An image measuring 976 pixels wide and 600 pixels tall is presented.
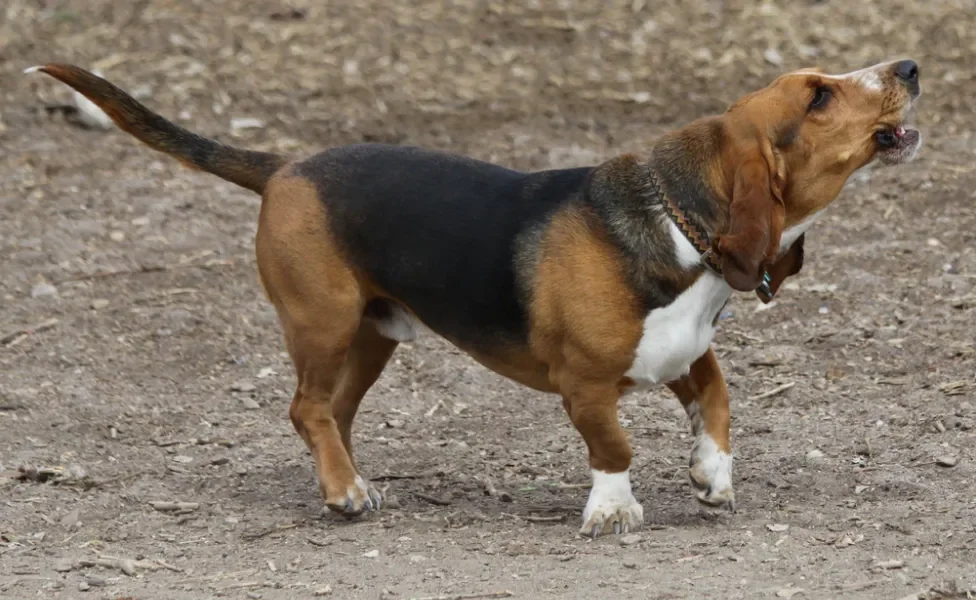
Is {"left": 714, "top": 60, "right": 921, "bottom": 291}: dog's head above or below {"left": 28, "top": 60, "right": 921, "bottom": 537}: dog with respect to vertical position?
above

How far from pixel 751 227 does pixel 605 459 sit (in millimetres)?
1047

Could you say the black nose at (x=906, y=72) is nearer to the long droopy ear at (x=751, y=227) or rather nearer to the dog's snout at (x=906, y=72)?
the dog's snout at (x=906, y=72)

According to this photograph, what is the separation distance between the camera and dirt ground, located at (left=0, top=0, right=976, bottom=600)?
207 inches

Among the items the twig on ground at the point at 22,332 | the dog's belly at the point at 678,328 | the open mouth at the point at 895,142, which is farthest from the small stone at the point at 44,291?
the open mouth at the point at 895,142

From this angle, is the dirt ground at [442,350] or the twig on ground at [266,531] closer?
the dirt ground at [442,350]

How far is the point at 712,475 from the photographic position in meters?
5.59

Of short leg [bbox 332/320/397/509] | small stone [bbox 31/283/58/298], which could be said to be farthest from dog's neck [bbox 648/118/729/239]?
small stone [bbox 31/283/58/298]

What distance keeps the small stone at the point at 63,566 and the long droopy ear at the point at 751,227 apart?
8.09 feet

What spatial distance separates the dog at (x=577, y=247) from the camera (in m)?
5.25

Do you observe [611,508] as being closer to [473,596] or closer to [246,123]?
[473,596]

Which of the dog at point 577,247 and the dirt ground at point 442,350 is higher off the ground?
the dog at point 577,247

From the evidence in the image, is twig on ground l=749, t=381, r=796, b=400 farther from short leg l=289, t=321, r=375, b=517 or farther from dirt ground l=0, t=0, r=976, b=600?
short leg l=289, t=321, r=375, b=517

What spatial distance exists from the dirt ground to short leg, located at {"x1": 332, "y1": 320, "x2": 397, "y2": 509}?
30 cm

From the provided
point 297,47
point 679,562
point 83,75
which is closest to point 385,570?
point 679,562
